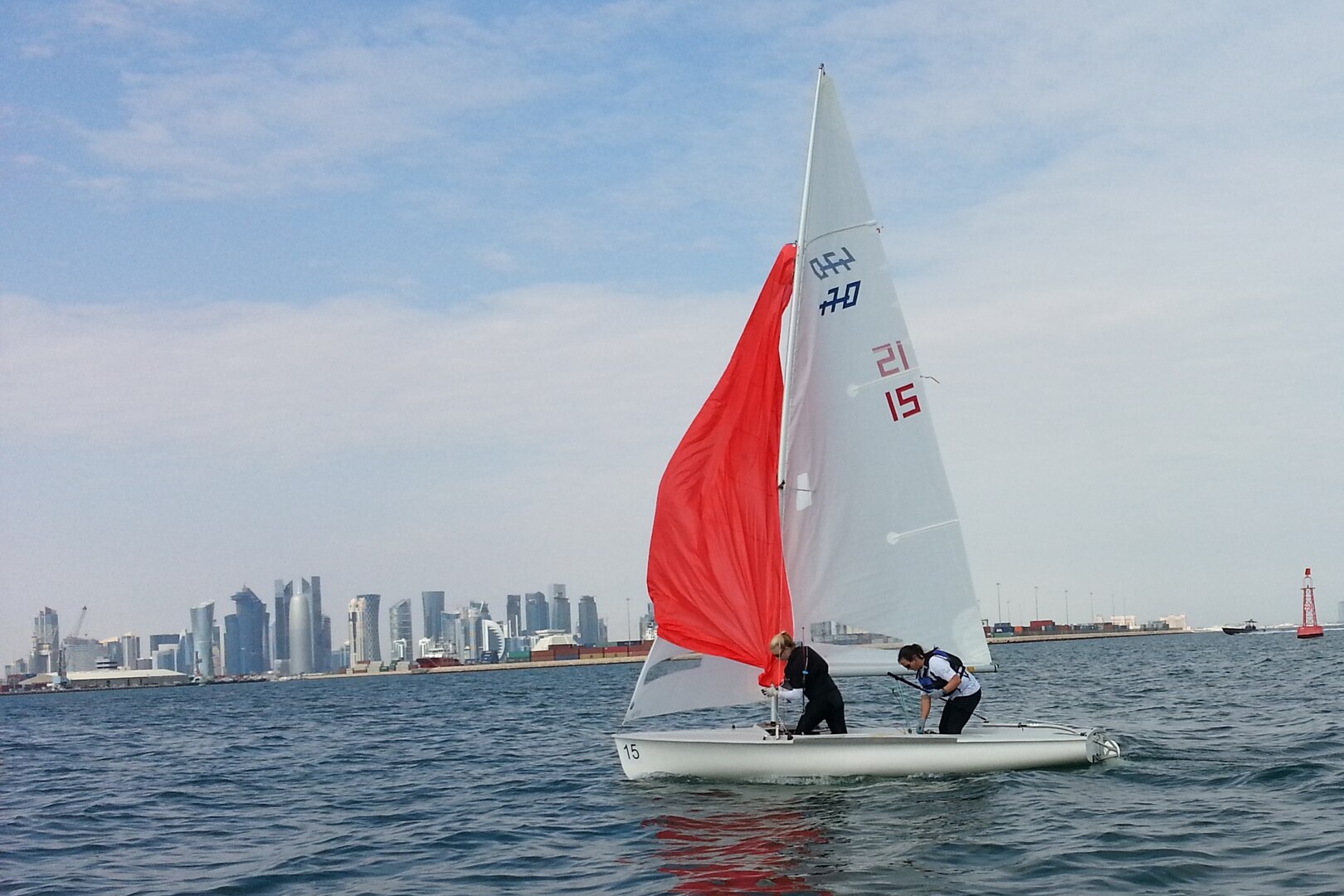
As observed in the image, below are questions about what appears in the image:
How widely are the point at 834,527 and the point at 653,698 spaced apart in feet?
10.1

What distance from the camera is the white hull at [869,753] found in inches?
540

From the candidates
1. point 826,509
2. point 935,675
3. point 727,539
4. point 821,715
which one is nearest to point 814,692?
point 821,715

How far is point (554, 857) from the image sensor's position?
11484 millimetres

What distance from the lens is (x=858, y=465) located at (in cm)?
1487

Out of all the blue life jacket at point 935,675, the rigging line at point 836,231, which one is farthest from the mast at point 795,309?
the blue life jacket at point 935,675

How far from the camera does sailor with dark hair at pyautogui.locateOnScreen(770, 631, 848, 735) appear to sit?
14.1 meters

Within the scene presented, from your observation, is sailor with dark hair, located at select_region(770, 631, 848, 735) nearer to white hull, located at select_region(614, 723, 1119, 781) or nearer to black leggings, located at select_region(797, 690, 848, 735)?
black leggings, located at select_region(797, 690, 848, 735)

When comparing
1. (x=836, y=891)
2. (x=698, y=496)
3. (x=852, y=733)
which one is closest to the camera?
Result: (x=836, y=891)

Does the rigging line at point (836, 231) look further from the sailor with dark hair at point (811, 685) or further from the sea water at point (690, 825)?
the sea water at point (690, 825)

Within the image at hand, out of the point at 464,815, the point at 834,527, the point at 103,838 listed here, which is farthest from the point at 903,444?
the point at 103,838

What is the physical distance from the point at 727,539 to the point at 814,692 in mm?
2087

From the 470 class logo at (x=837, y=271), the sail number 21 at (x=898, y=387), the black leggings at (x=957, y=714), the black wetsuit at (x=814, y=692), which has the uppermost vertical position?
Answer: the 470 class logo at (x=837, y=271)

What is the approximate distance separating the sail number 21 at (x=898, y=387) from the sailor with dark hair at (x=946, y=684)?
2.88 m

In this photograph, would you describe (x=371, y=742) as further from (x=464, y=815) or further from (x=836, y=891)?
(x=836, y=891)
